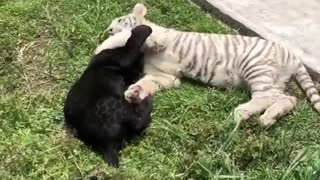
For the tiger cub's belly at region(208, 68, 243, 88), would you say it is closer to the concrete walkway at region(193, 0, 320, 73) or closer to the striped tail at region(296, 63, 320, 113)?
the striped tail at region(296, 63, 320, 113)

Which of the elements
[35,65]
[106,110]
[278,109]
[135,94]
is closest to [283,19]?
[278,109]

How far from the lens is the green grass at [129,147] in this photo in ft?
14.4

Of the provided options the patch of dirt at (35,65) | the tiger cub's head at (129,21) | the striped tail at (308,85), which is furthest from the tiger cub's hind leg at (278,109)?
the patch of dirt at (35,65)

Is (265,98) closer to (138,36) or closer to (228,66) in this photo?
(228,66)

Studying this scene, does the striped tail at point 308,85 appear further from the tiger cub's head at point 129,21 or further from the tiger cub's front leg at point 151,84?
the tiger cub's head at point 129,21

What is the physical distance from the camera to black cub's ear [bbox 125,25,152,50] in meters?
5.08

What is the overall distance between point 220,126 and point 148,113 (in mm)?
460

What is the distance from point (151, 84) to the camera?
5.20 meters

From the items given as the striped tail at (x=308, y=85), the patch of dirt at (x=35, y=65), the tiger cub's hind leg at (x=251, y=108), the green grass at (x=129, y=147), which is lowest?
the patch of dirt at (x=35, y=65)

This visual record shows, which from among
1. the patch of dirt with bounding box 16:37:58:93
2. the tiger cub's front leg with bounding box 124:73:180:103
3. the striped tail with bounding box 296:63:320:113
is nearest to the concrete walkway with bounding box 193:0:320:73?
the striped tail with bounding box 296:63:320:113

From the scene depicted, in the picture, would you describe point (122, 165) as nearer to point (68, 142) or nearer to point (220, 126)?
point (68, 142)

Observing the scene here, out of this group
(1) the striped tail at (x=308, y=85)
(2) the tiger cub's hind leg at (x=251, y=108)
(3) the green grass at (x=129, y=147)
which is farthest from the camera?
(1) the striped tail at (x=308, y=85)

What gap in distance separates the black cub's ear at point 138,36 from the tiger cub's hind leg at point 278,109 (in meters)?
0.96

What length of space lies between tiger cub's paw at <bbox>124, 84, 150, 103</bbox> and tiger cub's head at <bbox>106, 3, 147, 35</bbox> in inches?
29.8
